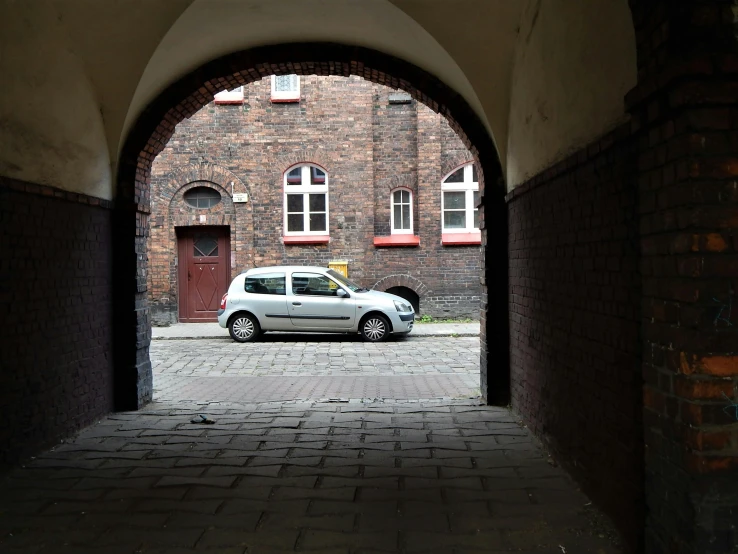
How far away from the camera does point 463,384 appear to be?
26.2ft

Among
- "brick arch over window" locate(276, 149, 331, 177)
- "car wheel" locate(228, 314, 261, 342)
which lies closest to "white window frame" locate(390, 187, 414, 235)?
"brick arch over window" locate(276, 149, 331, 177)

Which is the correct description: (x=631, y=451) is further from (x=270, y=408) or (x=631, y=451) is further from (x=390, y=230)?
(x=390, y=230)

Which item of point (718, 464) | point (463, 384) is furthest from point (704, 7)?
point (463, 384)

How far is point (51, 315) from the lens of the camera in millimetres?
4965

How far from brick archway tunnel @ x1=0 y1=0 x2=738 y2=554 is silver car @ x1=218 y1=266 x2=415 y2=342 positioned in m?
6.18

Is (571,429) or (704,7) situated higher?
(704,7)

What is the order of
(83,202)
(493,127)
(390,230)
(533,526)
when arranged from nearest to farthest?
1. (533,526)
2. (83,202)
3. (493,127)
4. (390,230)

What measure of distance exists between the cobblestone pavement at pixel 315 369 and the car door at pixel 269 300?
46cm

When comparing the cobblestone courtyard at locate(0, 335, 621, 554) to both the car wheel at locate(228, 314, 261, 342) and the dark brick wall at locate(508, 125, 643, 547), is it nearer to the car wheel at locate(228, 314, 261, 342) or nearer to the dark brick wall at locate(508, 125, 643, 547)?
the dark brick wall at locate(508, 125, 643, 547)

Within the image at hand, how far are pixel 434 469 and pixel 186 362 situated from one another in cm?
710

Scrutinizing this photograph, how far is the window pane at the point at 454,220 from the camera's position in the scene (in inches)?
649

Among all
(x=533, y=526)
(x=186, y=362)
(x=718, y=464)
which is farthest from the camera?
(x=186, y=362)

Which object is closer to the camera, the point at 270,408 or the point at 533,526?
the point at 533,526

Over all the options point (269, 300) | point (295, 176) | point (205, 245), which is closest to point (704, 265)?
point (269, 300)
